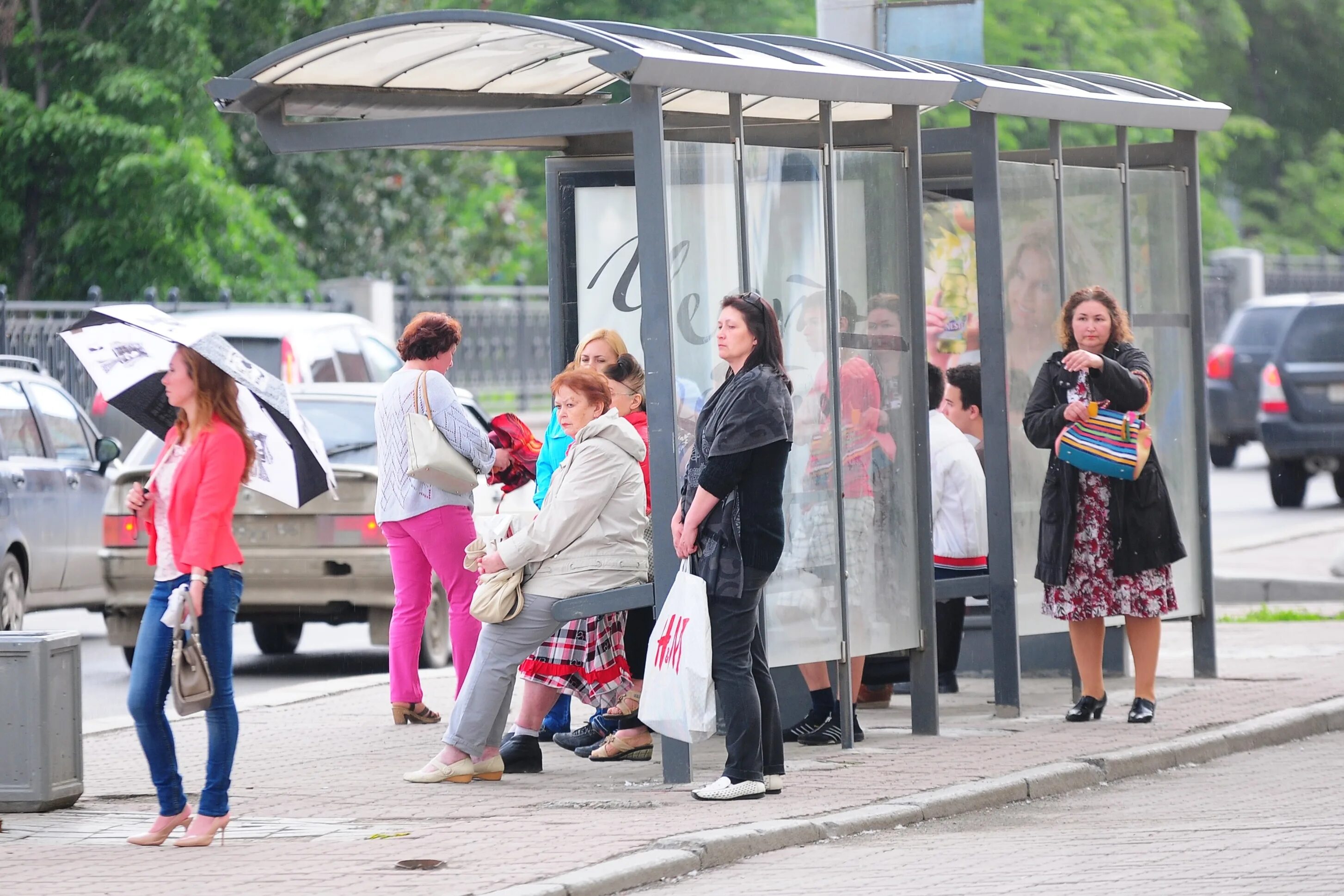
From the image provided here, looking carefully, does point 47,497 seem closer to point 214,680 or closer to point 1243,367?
point 214,680

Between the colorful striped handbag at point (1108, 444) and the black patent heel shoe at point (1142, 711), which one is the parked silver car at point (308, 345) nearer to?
the colorful striped handbag at point (1108, 444)

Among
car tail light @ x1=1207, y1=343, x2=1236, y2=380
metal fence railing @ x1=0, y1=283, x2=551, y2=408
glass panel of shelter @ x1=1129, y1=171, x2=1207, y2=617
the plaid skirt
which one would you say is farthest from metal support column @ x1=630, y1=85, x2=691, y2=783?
car tail light @ x1=1207, y1=343, x2=1236, y2=380

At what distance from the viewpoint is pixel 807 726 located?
8.80 meters

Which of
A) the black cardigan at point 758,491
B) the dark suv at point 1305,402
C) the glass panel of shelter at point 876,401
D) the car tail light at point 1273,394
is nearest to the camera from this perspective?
the black cardigan at point 758,491

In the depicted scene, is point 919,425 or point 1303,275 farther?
point 1303,275

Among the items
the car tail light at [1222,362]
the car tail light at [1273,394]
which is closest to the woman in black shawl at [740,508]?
the car tail light at [1273,394]

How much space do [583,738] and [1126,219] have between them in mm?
3961

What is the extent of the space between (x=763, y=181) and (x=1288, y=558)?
9347mm

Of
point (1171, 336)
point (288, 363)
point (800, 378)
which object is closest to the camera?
point (800, 378)

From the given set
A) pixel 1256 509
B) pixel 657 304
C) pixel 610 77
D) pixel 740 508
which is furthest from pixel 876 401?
pixel 1256 509

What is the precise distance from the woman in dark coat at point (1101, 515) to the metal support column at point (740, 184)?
67.4 inches

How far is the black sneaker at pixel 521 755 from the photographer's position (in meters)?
8.27

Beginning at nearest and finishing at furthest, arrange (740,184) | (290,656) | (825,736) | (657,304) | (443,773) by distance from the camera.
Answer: (657,304) → (443,773) → (740,184) → (825,736) → (290,656)

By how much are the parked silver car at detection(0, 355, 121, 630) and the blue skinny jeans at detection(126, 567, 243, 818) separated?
17.8 feet
